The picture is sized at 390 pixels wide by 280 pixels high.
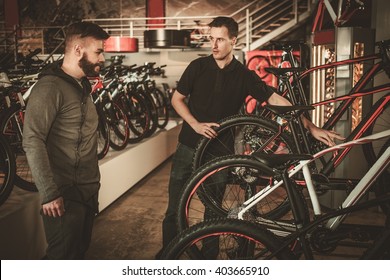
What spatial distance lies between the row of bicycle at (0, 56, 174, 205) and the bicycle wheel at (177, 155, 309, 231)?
1.31 meters

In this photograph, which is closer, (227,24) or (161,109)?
(227,24)

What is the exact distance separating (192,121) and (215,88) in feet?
0.85

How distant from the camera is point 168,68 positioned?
10.6 m

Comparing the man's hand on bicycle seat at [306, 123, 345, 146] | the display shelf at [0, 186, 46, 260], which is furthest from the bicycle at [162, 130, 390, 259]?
the display shelf at [0, 186, 46, 260]

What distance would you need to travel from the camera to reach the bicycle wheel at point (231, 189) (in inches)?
92.7

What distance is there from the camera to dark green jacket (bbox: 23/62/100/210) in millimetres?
1948

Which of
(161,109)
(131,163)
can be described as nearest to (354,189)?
(131,163)

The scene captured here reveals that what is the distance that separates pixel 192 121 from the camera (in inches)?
106

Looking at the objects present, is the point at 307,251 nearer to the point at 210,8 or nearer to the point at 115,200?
the point at 115,200

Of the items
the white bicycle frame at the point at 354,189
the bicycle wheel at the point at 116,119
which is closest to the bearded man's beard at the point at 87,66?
the white bicycle frame at the point at 354,189

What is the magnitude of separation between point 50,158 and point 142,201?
251cm

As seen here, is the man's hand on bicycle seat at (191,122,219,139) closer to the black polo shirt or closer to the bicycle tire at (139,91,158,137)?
the black polo shirt

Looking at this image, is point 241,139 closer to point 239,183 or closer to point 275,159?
point 239,183

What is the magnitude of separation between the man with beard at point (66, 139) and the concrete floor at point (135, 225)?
1.06 m
